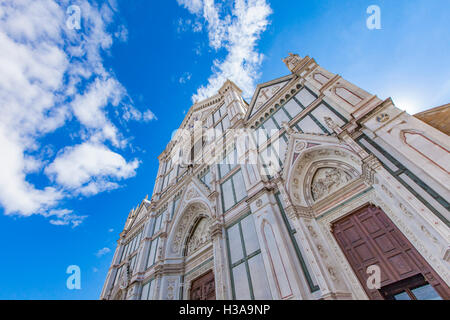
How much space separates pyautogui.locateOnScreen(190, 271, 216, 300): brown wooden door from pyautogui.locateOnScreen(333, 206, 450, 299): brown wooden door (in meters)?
5.94

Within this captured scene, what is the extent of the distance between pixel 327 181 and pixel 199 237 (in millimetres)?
7832

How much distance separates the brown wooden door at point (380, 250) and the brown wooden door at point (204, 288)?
5.94 m

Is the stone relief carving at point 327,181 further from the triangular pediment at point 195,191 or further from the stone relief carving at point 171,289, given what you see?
the stone relief carving at point 171,289

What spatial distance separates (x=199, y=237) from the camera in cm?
1205

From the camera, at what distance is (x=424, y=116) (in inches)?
243

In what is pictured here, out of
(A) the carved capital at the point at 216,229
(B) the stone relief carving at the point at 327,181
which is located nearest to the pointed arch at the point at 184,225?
(A) the carved capital at the point at 216,229

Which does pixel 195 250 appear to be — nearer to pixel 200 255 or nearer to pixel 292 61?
pixel 200 255

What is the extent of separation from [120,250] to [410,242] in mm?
20431

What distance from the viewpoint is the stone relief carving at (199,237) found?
11.4 meters

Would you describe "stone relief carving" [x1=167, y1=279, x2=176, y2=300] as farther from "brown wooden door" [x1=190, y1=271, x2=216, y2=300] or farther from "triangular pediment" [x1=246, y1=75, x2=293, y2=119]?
"triangular pediment" [x1=246, y1=75, x2=293, y2=119]

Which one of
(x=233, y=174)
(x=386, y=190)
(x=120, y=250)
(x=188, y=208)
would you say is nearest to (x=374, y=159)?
(x=386, y=190)

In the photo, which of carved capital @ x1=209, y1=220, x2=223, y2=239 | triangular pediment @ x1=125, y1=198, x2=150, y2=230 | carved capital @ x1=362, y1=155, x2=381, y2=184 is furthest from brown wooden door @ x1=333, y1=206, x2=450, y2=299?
triangular pediment @ x1=125, y1=198, x2=150, y2=230

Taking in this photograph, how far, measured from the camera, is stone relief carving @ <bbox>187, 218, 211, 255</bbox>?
11.4 m
